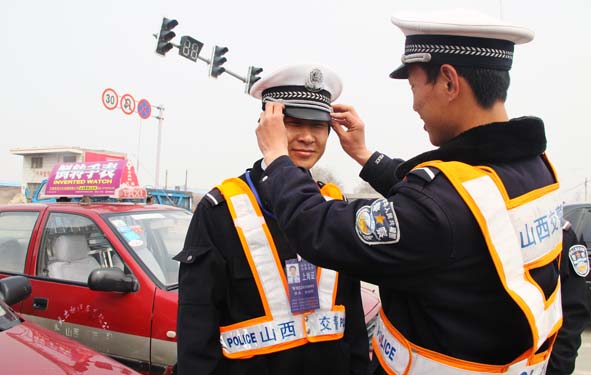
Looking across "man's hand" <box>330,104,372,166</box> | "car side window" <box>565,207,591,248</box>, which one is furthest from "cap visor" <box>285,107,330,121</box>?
"car side window" <box>565,207,591,248</box>

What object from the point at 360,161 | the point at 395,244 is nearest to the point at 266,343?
the point at 395,244

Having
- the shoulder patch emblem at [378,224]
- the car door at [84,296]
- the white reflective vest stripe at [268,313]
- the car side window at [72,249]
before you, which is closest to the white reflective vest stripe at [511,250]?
the shoulder patch emblem at [378,224]

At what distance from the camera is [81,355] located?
2111mm

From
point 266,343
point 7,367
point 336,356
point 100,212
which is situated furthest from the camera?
point 100,212

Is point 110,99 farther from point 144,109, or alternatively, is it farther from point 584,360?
point 584,360

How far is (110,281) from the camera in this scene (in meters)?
2.59

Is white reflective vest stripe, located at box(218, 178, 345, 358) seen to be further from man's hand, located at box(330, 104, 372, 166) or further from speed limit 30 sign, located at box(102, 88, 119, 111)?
speed limit 30 sign, located at box(102, 88, 119, 111)

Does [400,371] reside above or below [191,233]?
below

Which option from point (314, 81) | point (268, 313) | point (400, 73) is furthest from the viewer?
point (314, 81)

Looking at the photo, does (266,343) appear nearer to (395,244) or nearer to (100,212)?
(395,244)

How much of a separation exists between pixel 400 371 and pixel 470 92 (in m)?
0.78

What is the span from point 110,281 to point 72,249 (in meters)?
0.87

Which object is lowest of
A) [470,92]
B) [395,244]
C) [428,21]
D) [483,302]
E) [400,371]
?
[400,371]

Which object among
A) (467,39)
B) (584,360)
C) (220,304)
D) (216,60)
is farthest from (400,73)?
(216,60)
